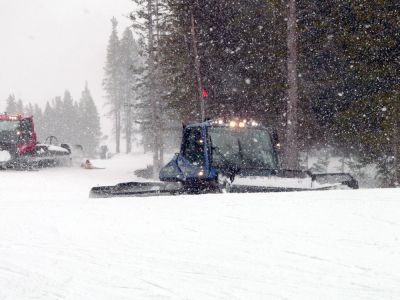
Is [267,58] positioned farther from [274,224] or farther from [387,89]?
[274,224]

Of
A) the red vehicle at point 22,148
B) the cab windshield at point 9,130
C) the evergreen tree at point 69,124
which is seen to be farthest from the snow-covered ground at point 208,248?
the evergreen tree at point 69,124

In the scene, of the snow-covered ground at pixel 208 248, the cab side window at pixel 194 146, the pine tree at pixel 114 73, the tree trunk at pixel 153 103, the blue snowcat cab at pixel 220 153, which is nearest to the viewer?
the snow-covered ground at pixel 208 248

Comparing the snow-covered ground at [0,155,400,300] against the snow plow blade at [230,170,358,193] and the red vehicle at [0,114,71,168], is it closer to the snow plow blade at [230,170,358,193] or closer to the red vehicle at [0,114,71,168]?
the snow plow blade at [230,170,358,193]

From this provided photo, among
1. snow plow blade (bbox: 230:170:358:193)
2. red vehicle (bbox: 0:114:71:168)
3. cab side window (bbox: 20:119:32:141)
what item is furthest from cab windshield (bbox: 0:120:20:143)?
snow plow blade (bbox: 230:170:358:193)

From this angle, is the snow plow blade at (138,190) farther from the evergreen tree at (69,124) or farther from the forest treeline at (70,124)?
the evergreen tree at (69,124)

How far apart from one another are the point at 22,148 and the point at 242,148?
13.3 meters

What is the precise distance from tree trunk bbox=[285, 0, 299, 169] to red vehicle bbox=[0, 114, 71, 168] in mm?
11018

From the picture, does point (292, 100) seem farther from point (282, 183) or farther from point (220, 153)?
point (282, 183)

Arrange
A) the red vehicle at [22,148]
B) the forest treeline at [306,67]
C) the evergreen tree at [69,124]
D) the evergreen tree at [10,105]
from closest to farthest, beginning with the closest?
the forest treeline at [306,67] → the red vehicle at [22,148] → the evergreen tree at [69,124] → the evergreen tree at [10,105]

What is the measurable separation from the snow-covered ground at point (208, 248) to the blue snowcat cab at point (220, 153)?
1893 millimetres

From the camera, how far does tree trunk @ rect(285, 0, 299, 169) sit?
591 inches

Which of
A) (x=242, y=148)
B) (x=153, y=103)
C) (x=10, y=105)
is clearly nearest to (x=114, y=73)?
(x=10, y=105)

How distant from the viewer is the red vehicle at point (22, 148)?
1950cm

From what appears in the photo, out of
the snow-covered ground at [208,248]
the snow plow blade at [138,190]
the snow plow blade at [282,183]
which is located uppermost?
the snow plow blade at [282,183]
